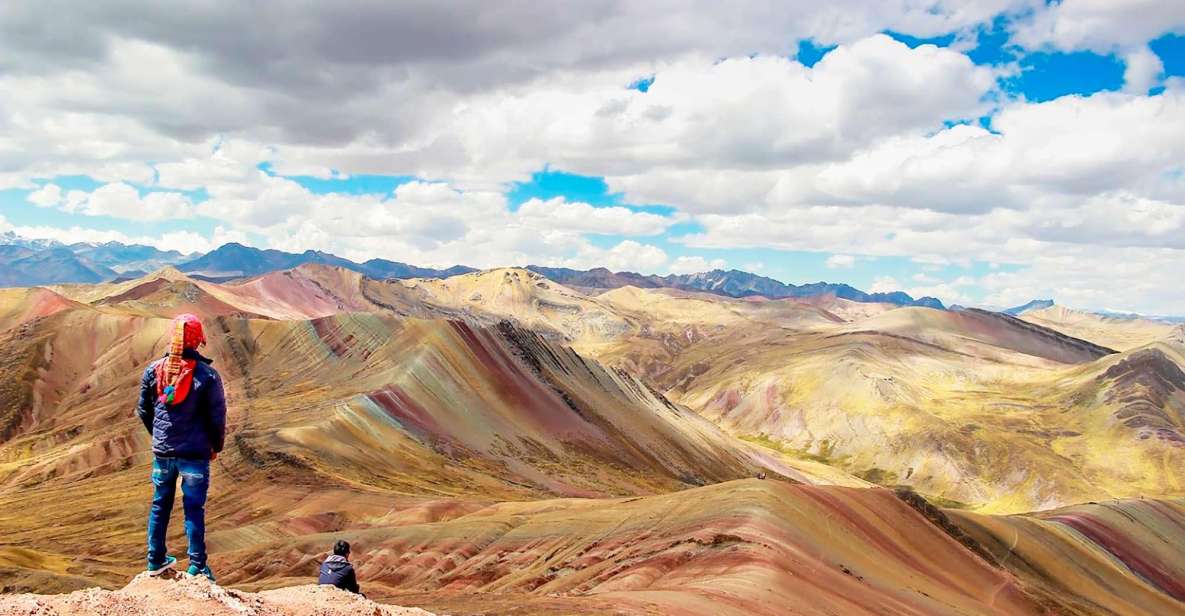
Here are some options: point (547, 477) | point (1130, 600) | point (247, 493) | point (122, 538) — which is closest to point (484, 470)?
point (547, 477)

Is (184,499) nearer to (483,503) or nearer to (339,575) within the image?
(339,575)

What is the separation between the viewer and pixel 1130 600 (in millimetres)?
63531

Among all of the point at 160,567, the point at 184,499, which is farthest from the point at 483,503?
the point at 184,499

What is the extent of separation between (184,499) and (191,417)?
1.33m

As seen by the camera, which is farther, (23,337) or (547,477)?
(23,337)

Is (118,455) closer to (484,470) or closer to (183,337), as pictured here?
(484,470)

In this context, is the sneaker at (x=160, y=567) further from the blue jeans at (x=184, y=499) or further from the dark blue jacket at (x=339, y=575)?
the dark blue jacket at (x=339, y=575)

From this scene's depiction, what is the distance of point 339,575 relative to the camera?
53.2 ft

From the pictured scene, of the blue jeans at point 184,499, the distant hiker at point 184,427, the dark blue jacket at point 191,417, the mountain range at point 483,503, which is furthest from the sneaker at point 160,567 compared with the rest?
the dark blue jacket at point 191,417

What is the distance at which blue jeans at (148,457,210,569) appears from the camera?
12844 millimetres

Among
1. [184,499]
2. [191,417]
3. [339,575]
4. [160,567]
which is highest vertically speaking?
[191,417]

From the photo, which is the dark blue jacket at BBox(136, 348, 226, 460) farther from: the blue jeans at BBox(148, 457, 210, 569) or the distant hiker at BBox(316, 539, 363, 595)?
the distant hiker at BBox(316, 539, 363, 595)

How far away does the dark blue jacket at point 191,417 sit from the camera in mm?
12820

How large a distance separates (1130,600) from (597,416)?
7238cm
